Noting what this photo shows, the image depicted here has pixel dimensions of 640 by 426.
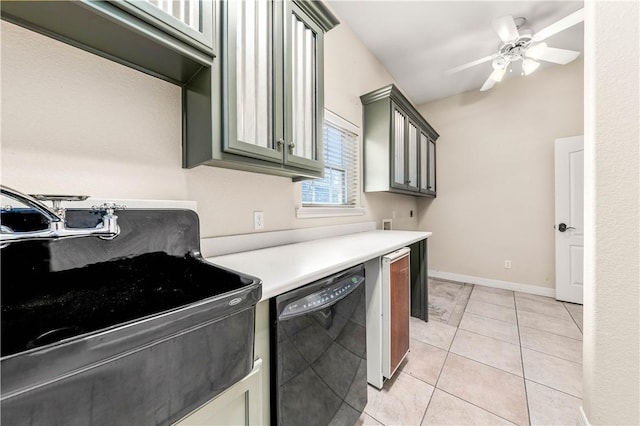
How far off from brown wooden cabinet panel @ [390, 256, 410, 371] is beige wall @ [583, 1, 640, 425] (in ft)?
2.94

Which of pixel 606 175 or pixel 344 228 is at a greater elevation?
pixel 606 175

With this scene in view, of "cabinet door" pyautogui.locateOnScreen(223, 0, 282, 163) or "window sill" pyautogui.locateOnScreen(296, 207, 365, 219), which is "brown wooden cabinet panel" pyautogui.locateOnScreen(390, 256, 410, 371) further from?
"cabinet door" pyautogui.locateOnScreen(223, 0, 282, 163)

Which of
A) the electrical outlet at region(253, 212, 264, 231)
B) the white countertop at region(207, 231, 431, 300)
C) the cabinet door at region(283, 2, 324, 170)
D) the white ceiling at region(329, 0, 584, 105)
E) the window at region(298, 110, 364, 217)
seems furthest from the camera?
the white ceiling at region(329, 0, 584, 105)

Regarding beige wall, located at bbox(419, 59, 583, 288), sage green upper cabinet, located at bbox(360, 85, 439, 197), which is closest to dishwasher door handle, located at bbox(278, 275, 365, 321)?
sage green upper cabinet, located at bbox(360, 85, 439, 197)

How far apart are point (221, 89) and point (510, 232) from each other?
426cm

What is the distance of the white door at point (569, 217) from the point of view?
3.00 metres

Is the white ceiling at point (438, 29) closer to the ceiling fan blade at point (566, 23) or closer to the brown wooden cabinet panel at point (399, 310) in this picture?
the ceiling fan blade at point (566, 23)

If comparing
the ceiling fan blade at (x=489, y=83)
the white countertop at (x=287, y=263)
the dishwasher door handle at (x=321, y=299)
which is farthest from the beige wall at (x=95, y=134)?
the ceiling fan blade at (x=489, y=83)

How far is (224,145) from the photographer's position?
104 cm

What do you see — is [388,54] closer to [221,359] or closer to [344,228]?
[344,228]

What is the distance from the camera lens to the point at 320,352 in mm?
1045

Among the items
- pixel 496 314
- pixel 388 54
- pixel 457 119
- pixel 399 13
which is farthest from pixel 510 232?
pixel 399 13

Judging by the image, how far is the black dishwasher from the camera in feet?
2.84

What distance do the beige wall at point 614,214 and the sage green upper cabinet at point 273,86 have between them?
A: 50.8 inches
